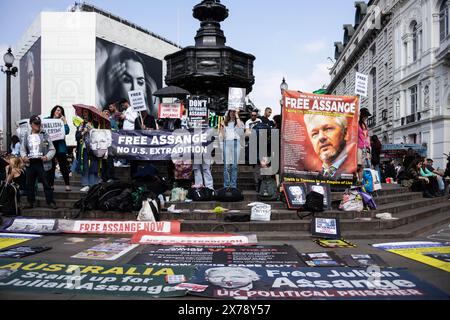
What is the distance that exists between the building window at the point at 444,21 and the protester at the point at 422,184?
26.4 m

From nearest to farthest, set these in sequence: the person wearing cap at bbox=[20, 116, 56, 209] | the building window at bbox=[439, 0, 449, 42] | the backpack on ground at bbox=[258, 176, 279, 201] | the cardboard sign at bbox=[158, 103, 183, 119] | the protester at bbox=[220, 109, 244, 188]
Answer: the person wearing cap at bbox=[20, 116, 56, 209]
the backpack on ground at bbox=[258, 176, 279, 201]
the protester at bbox=[220, 109, 244, 188]
the cardboard sign at bbox=[158, 103, 183, 119]
the building window at bbox=[439, 0, 449, 42]

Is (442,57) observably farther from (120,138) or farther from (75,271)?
(75,271)

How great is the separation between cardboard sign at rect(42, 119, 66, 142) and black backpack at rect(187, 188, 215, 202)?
3.38m

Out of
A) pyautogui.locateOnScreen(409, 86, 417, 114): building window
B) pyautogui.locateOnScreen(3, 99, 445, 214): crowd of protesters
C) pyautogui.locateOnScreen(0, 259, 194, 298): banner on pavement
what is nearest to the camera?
pyautogui.locateOnScreen(0, 259, 194, 298): banner on pavement

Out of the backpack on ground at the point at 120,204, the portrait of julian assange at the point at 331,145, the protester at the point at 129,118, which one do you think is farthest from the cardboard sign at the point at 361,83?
the backpack on ground at the point at 120,204

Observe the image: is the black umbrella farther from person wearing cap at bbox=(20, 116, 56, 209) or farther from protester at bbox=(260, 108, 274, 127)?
person wearing cap at bbox=(20, 116, 56, 209)

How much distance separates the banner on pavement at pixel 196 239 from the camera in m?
6.22

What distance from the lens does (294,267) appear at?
4852 mm

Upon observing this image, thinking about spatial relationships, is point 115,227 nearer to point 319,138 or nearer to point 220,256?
point 220,256

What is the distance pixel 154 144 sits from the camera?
29.3 ft

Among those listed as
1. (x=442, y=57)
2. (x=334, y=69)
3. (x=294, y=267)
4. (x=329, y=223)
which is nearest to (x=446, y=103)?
(x=442, y=57)

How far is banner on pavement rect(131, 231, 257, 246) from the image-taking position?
622 centimetres

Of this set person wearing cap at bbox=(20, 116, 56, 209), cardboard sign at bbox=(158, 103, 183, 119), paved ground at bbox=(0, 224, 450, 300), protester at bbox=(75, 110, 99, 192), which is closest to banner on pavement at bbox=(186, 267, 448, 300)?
paved ground at bbox=(0, 224, 450, 300)

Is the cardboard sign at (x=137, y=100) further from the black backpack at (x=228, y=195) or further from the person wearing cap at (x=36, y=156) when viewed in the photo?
the black backpack at (x=228, y=195)
